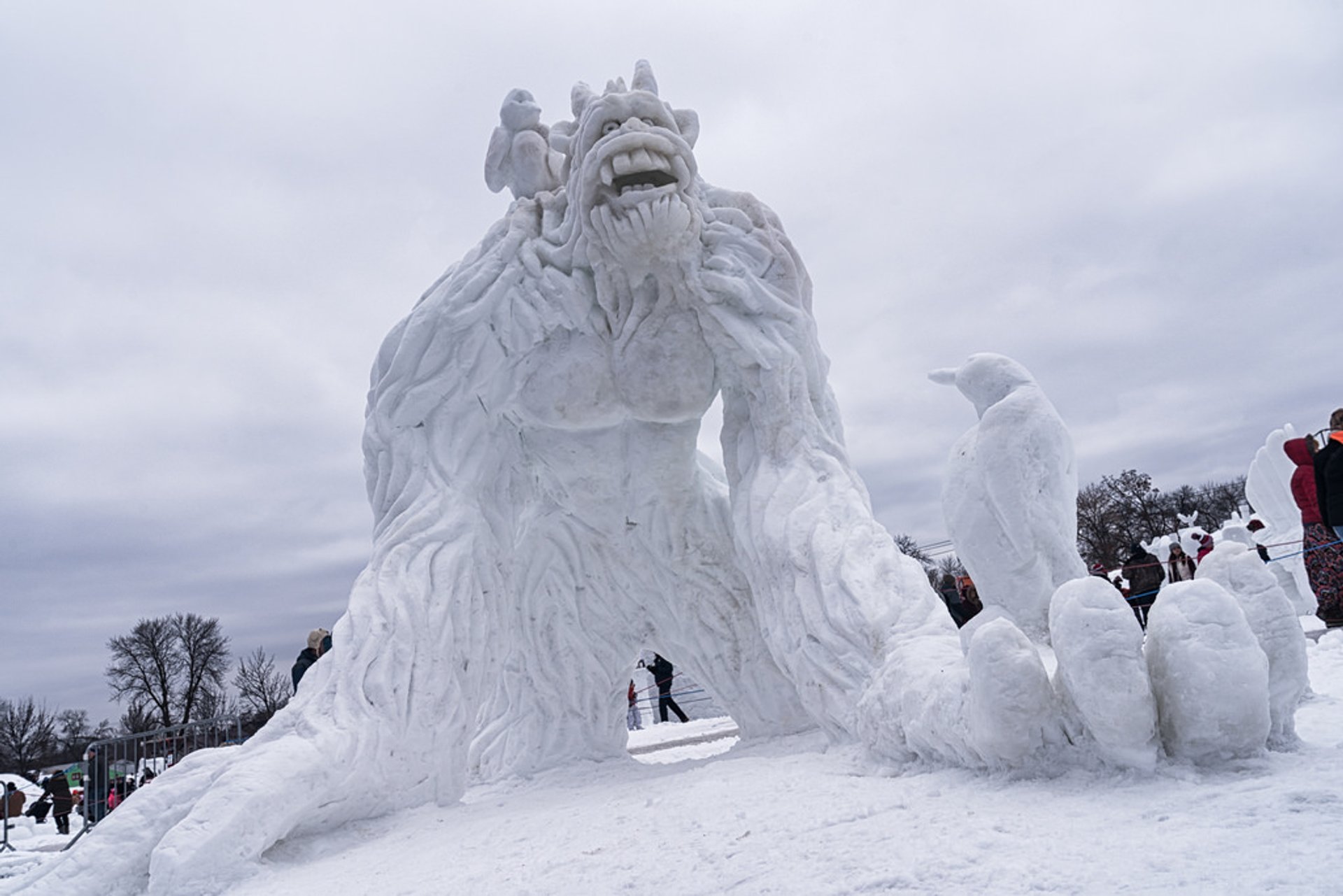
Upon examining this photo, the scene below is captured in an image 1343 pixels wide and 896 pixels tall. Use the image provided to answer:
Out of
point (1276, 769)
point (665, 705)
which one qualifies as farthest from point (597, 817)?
point (665, 705)

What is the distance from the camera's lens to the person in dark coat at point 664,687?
7761 millimetres

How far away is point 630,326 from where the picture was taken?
296 cm

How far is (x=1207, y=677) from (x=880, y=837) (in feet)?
1.80

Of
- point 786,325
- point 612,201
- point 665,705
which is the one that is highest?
point 612,201

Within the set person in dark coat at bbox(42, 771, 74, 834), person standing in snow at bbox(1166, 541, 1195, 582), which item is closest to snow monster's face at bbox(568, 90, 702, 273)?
person standing in snow at bbox(1166, 541, 1195, 582)

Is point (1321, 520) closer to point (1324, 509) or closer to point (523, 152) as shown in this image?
point (1324, 509)

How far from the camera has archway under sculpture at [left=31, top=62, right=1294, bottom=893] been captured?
2.31 meters

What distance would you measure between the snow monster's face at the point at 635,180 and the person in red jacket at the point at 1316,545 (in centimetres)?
375

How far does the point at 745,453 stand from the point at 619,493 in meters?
0.48

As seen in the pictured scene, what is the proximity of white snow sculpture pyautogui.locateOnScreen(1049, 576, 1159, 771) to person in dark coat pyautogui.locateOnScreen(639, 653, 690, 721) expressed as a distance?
6241 mm

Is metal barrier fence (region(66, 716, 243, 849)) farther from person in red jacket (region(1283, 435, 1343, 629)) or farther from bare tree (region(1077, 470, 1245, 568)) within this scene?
bare tree (region(1077, 470, 1245, 568))

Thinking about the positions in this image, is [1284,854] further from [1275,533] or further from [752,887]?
[1275,533]

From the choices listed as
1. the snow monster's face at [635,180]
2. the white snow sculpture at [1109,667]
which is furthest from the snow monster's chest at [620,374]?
the white snow sculpture at [1109,667]

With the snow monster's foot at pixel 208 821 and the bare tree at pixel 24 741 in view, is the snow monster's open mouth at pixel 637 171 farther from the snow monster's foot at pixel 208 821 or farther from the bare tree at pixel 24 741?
the bare tree at pixel 24 741
